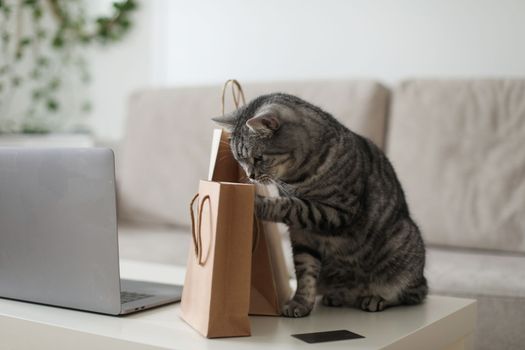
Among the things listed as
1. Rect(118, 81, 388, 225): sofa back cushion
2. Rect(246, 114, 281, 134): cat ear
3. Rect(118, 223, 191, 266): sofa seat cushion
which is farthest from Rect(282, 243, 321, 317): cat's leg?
Rect(118, 81, 388, 225): sofa back cushion

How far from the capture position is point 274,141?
116 cm

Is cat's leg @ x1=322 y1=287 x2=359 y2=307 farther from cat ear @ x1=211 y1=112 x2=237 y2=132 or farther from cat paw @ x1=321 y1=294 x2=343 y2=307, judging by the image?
cat ear @ x1=211 y1=112 x2=237 y2=132

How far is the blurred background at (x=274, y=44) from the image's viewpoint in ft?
8.19

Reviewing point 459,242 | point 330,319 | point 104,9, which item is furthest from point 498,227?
point 104,9

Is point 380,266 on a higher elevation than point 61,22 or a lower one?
lower

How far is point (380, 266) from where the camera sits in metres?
1.23

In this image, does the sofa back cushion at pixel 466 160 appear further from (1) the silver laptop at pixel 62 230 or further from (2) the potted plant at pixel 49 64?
(2) the potted plant at pixel 49 64

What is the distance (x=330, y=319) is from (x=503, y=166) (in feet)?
3.92

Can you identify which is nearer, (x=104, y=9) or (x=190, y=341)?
(x=190, y=341)

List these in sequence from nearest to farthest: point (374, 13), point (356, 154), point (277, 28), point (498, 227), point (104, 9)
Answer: point (356, 154)
point (498, 227)
point (374, 13)
point (277, 28)
point (104, 9)

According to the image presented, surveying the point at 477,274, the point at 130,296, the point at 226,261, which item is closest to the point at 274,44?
the point at 477,274

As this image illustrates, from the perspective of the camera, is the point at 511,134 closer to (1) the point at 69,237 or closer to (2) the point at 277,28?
(2) the point at 277,28

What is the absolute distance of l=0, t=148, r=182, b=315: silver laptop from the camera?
1.03 m

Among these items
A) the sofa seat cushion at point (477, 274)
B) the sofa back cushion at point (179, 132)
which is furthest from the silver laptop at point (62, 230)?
the sofa back cushion at point (179, 132)
